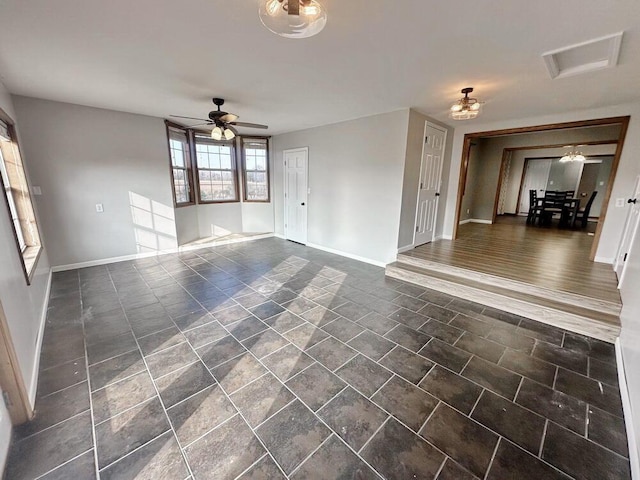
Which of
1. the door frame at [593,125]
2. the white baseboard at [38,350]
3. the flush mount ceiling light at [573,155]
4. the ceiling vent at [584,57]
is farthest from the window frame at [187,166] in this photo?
the flush mount ceiling light at [573,155]

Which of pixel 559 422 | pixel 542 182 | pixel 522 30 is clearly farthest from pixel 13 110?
pixel 542 182

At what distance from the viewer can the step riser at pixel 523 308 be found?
253 cm

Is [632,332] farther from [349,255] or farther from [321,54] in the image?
[349,255]

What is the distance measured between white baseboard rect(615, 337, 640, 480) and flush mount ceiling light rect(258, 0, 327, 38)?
2.80 metres

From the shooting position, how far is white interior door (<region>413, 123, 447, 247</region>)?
4430mm

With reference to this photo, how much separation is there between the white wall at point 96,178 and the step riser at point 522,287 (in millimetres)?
4556

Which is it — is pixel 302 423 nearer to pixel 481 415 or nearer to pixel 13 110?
pixel 481 415

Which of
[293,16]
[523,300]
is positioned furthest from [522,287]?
[293,16]

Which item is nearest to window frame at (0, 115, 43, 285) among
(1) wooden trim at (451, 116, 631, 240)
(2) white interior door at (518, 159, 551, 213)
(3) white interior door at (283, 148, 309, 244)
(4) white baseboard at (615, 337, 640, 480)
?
(3) white interior door at (283, 148, 309, 244)

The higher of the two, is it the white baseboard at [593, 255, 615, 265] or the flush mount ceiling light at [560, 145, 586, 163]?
the flush mount ceiling light at [560, 145, 586, 163]

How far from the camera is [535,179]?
397 inches

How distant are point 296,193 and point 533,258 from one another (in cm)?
450

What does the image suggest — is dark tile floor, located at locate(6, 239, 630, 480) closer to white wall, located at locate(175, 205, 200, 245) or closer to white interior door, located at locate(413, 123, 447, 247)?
white interior door, located at locate(413, 123, 447, 247)

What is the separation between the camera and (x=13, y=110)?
10.9 feet
